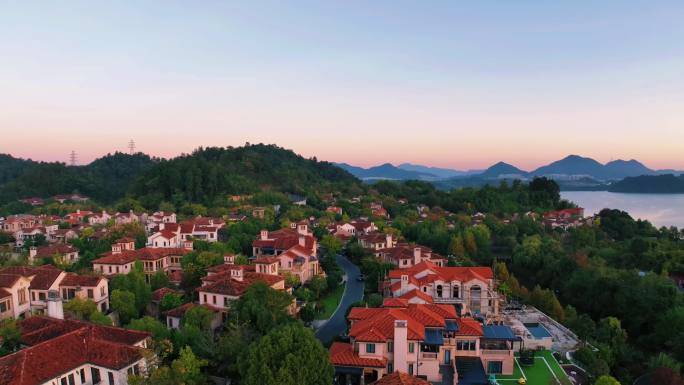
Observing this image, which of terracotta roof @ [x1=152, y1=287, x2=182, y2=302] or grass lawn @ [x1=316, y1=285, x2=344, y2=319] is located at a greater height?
terracotta roof @ [x1=152, y1=287, x2=182, y2=302]

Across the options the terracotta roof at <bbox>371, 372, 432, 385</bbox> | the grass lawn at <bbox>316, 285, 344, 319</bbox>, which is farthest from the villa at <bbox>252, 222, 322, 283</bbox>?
the terracotta roof at <bbox>371, 372, 432, 385</bbox>

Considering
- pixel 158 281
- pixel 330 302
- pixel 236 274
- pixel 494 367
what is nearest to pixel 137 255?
pixel 158 281

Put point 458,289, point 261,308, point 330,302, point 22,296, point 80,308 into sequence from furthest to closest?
point 330,302 < point 458,289 < point 22,296 < point 80,308 < point 261,308

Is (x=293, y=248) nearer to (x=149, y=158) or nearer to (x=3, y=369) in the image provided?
(x=3, y=369)

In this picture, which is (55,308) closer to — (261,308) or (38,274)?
(38,274)

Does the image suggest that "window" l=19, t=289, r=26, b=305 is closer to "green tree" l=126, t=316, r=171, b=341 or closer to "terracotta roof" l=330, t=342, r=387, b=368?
"green tree" l=126, t=316, r=171, b=341

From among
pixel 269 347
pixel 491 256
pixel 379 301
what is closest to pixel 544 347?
pixel 379 301

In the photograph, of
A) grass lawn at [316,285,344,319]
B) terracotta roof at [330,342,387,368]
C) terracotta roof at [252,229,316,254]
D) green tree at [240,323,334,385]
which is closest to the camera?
green tree at [240,323,334,385]
